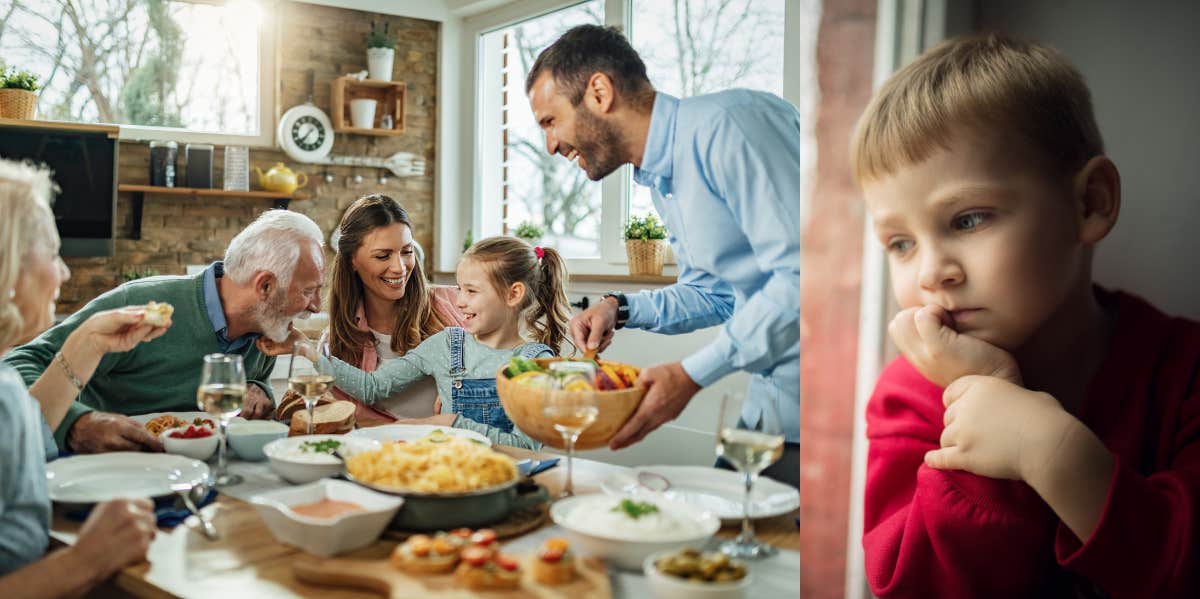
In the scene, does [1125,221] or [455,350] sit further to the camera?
[455,350]

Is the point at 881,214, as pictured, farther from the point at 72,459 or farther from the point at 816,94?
the point at 72,459

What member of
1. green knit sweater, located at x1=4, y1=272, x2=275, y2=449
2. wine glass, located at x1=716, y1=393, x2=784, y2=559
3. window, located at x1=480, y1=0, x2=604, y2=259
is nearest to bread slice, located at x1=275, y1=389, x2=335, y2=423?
green knit sweater, located at x1=4, y1=272, x2=275, y2=449

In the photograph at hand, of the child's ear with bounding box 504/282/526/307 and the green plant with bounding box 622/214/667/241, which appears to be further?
the green plant with bounding box 622/214/667/241

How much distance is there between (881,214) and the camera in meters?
0.53

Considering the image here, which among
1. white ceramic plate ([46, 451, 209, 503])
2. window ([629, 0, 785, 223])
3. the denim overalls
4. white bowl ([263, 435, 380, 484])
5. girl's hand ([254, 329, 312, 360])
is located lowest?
the denim overalls

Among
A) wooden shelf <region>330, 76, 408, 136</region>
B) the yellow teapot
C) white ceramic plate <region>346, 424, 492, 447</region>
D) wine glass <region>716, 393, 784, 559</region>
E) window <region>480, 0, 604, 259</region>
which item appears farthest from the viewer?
wooden shelf <region>330, 76, 408, 136</region>

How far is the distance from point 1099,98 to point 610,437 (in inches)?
25.1

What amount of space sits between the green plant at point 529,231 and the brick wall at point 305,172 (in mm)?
983

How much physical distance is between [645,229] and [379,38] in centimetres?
213

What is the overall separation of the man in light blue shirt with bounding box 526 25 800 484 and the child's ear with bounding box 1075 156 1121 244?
1.05 feet

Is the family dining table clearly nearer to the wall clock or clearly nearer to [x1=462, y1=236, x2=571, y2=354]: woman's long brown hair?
[x1=462, y1=236, x2=571, y2=354]: woman's long brown hair

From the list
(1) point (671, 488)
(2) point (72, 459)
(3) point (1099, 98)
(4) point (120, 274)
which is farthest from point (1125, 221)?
(4) point (120, 274)

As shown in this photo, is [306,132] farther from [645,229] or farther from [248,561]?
[248,561]

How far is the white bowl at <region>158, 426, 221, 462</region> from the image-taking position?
1.22 m
